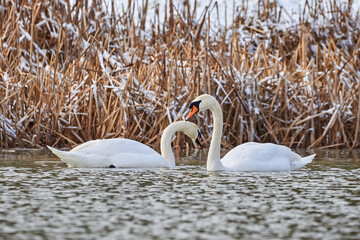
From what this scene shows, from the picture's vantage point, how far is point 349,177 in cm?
734

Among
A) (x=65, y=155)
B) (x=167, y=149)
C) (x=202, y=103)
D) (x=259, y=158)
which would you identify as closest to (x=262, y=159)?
(x=259, y=158)

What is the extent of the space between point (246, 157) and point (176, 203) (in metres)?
2.58

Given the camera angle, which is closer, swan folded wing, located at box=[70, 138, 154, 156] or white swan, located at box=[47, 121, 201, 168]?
white swan, located at box=[47, 121, 201, 168]

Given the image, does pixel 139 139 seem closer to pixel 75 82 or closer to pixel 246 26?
pixel 75 82

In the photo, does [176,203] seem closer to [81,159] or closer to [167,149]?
[81,159]

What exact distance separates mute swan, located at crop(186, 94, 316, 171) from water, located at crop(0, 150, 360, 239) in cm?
21

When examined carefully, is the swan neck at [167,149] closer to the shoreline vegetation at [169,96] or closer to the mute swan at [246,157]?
the mute swan at [246,157]

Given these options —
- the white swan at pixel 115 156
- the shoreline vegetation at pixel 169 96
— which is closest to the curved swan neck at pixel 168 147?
the white swan at pixel 115 156

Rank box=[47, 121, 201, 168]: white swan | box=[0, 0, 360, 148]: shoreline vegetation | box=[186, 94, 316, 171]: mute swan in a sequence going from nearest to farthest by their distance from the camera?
box=[186, 94, 316, 171]: mute swan, box=[47, 121, 201, 168]: white swan, box=[0, 0, 360, 148]: shoreline vegetation

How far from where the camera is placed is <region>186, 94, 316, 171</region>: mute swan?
26.3ft

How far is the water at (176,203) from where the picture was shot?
14.9ft

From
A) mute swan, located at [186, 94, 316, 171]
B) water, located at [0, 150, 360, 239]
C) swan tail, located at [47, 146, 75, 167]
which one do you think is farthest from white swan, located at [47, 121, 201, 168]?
mute swan, located at [186, 94, 316, 171]

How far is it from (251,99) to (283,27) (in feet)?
14.3

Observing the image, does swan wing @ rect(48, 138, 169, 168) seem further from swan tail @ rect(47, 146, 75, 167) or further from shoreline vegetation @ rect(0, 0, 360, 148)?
shoreline vegetation @ rect(0, 0, 360, 148)
